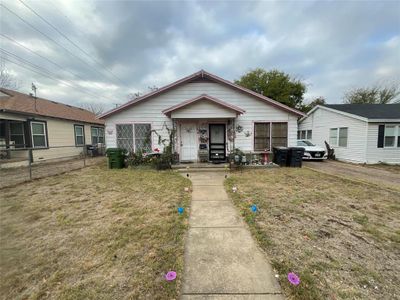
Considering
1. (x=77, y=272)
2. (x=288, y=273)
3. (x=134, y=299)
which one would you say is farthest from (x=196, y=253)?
(x=77, y=272)

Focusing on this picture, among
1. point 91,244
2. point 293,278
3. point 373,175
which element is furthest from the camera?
point 373,175

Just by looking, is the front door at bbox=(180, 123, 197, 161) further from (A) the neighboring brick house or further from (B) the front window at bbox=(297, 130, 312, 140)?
(B) the front window at bbox=(297, 130, 312, 140)

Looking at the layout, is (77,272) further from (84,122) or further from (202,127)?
(84,122)

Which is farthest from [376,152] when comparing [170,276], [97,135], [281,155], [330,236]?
[97,135]

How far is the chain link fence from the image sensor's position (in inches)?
296

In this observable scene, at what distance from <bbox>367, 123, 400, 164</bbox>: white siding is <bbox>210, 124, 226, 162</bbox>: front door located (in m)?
9.15

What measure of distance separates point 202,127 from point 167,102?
2.39 meters

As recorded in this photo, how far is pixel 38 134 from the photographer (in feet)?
38.8

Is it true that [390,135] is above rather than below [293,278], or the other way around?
above

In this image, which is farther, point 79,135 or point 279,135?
point 79,135

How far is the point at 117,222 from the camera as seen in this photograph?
143 inches

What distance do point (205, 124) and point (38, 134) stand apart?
10.8 metres

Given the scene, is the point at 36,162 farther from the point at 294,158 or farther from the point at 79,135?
the point at 294,158

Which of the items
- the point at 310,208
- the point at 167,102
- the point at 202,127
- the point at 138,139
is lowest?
the point at 310,208
